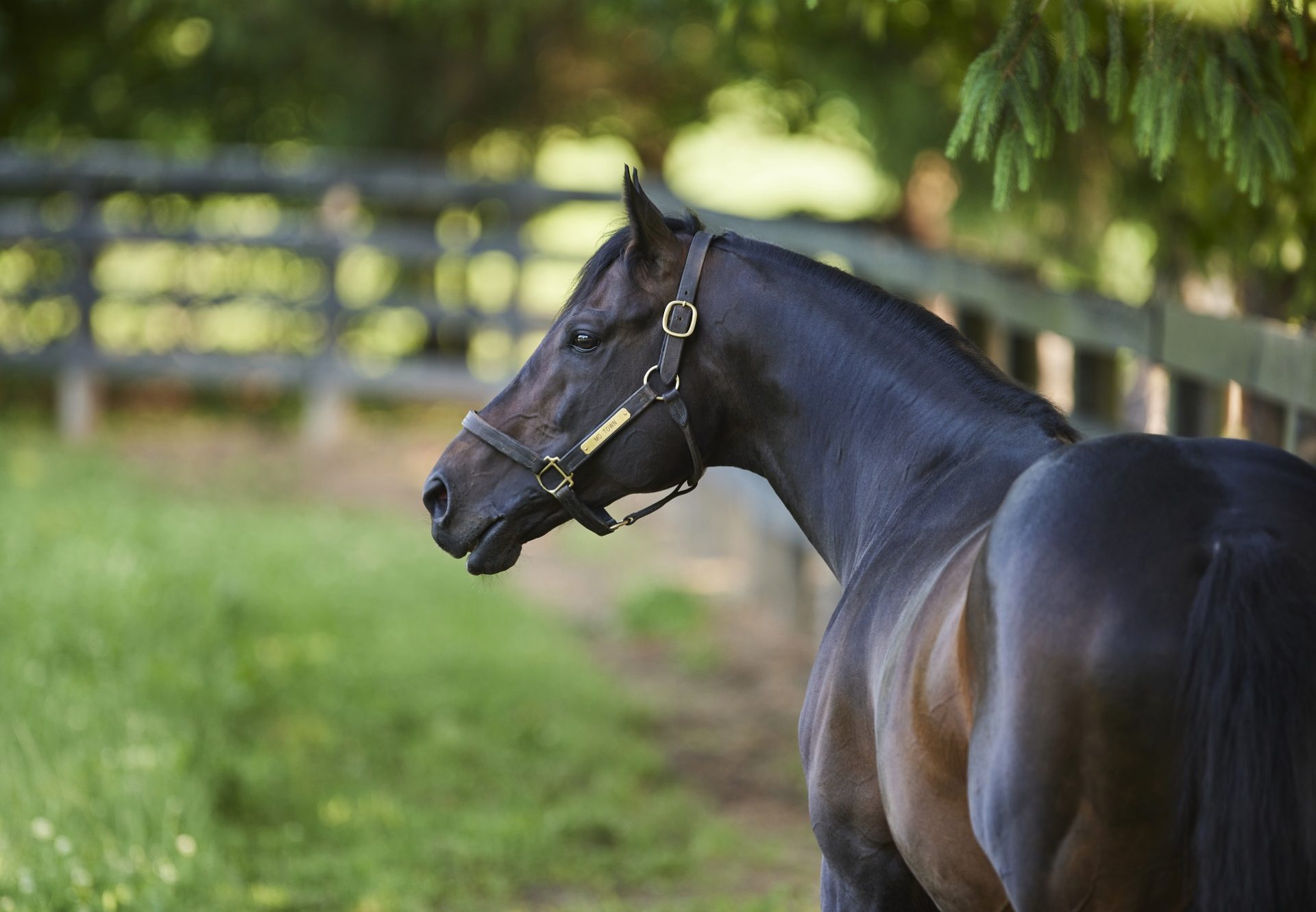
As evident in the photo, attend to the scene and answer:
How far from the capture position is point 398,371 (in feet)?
39.0

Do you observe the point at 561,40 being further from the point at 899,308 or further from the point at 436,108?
the point at 899,308

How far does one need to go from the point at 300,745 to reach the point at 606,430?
Result: 3.23 metres

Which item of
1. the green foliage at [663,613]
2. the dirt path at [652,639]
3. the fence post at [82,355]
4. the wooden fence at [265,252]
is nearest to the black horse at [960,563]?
the dirt path at [652,639]

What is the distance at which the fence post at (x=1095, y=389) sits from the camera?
4.30m

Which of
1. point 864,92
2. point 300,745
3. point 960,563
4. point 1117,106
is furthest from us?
point 864,92

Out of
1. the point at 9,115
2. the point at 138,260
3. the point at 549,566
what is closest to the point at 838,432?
the point at 549,566

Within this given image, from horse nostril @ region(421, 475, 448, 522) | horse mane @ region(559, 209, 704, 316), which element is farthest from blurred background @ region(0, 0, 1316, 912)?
horse nostril @ region(421, 475, 448, 522)

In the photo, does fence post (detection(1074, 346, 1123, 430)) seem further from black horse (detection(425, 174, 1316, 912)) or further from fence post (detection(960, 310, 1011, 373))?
black horse (detection(425, 174, 1316, 912))

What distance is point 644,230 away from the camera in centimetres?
255

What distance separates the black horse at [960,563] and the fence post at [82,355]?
998 centimetres

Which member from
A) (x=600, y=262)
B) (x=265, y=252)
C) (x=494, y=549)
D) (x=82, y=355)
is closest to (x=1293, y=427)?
(x=600, y=262)

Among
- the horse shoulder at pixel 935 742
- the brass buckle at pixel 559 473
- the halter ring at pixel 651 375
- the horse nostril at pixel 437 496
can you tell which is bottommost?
the horse shoulder at pixel 935 742

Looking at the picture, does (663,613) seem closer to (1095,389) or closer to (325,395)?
(1095,389)

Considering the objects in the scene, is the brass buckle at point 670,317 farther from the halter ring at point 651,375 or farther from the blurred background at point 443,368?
the blurred background at point 443,368
